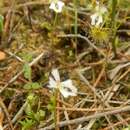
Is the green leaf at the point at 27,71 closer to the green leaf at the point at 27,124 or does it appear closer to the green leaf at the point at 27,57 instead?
the green leaf at the point at 27,57

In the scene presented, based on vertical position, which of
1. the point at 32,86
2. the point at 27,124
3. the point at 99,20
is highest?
the point at 99,20

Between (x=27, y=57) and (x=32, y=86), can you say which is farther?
(x=27, y=57)

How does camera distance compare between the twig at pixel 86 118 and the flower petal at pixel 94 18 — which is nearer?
the twig at pixel 86 118

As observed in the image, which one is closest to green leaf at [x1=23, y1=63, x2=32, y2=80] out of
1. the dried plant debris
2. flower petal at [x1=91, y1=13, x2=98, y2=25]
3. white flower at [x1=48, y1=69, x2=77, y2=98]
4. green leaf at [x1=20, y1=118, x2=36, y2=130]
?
the dried plant debris

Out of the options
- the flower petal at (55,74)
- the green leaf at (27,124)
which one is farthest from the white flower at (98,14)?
the green leaf at (27,124)

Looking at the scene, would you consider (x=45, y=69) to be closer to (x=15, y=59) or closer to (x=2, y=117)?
(x=15, y=59)

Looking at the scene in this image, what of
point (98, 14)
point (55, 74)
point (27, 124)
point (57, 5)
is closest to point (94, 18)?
point (98, 14)

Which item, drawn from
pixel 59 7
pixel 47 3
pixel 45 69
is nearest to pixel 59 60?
pixel 45 69

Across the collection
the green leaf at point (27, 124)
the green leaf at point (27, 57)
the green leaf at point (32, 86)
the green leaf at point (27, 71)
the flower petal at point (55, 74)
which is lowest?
the green leaf at point (27, 124)

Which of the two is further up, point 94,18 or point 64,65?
point 94,18

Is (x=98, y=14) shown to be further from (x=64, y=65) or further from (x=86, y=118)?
(x=86, y=118)
